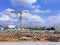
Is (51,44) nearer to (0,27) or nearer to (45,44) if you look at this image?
(45,44)

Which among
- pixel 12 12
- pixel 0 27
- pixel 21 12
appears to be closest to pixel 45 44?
pixel 21 12

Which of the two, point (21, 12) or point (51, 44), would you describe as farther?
point (21, 12)

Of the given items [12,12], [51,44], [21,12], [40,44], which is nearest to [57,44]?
[51,44]

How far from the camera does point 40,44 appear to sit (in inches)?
309

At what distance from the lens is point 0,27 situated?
180ft

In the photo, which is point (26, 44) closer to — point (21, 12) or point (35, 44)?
point (35, 44)

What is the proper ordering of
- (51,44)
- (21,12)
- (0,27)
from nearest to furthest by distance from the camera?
(51,44), (21,12), (0,27)

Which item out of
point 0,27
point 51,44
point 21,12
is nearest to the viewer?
point 51,44

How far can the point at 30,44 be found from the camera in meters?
7.74

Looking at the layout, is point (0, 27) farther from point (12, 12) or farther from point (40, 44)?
point (40, 44)

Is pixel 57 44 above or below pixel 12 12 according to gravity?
below

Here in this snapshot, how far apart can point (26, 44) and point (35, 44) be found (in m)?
0.47

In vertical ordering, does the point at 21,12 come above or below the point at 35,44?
above

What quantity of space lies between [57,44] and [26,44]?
5.21 ft
